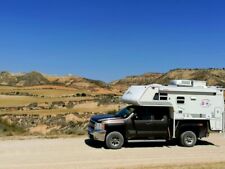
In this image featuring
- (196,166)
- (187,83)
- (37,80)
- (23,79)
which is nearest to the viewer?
(196,166)

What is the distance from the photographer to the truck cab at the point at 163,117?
18594 millimetres

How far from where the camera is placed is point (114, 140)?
18453 millimetres

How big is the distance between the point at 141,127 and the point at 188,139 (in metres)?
2.11

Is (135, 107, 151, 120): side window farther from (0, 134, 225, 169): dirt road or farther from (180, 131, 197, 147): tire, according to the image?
(180, 131, 197, 147): tire

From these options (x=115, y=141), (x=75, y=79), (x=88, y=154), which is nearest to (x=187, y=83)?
(x=115, y=141)

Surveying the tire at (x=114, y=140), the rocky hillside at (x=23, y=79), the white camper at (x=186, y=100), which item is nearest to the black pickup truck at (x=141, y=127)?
the tire at (x=114, y=140)

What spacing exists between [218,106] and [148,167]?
605 centimetres

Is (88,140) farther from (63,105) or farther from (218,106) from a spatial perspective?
(63,105)

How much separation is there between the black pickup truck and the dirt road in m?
0.39

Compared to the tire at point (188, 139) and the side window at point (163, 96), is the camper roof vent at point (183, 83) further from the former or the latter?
the tire at point (188, 139)

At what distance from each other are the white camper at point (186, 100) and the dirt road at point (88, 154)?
106 cm

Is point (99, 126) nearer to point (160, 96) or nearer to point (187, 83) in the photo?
point (160, 96)

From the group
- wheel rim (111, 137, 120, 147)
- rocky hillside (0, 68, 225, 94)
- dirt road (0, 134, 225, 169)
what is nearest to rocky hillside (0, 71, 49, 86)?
rocky hillside (0, 68, 225, 94)

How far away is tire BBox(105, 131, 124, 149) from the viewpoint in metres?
18.3
